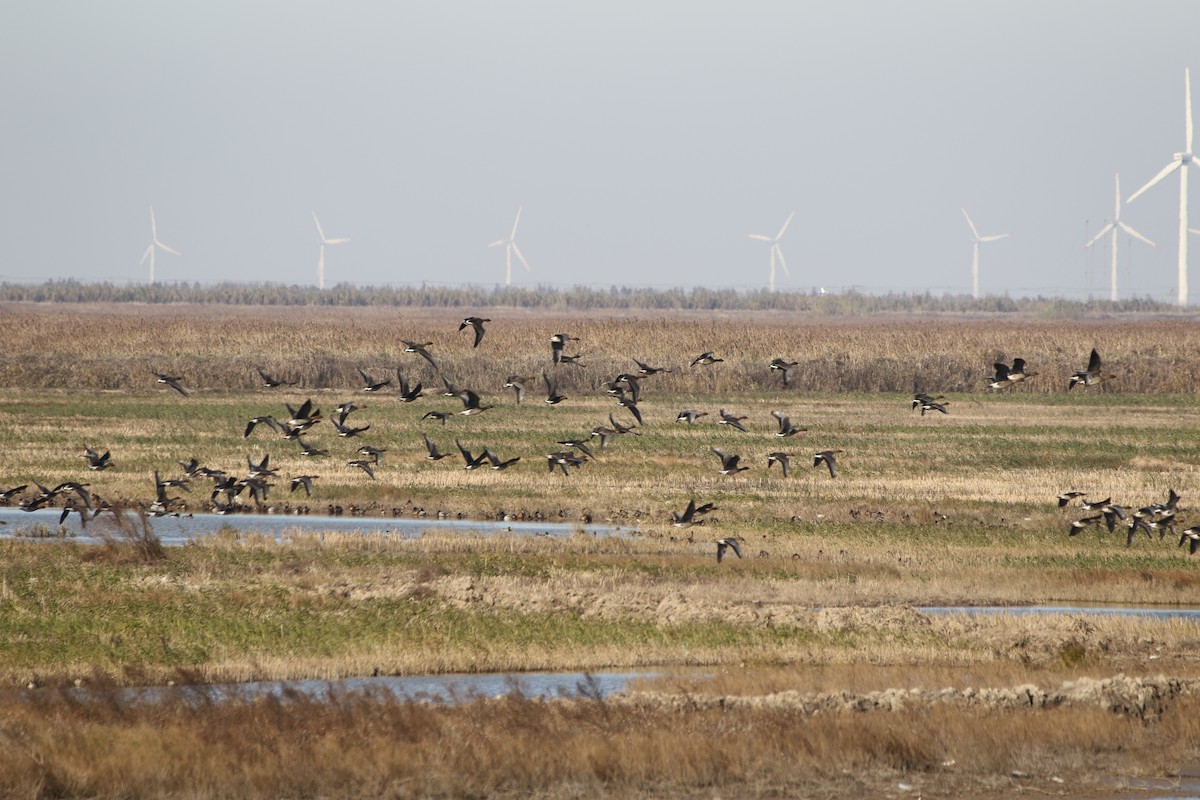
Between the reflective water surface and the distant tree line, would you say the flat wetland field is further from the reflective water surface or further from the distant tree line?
A: the distant tree line

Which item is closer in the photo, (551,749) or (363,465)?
(551,749)

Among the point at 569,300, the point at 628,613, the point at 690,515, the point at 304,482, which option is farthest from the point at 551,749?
the point at 569,300

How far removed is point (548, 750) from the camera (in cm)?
1744

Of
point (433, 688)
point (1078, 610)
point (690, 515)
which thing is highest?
point (690, 515)

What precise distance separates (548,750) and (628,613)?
830 centimetres

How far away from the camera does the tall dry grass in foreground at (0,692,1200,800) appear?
1642 cm

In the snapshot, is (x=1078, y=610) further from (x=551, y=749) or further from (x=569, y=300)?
(x=569, y=300)

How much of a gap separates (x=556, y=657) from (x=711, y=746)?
5.74 metres

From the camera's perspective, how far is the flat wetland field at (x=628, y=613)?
17406mm

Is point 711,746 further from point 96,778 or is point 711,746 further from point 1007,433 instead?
point 1007,433

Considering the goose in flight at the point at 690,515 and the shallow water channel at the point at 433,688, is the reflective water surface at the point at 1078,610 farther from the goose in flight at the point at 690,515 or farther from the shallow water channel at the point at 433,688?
the shallow water channel at the point at 433,688

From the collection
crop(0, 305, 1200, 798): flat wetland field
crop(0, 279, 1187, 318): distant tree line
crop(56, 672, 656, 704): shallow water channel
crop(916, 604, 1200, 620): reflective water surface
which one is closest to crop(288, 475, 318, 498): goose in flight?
crop(0, 305, 1200, 798): flat wetland field

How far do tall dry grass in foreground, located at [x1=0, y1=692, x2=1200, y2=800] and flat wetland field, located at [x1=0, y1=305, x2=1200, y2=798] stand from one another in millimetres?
40

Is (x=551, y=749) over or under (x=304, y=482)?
under
